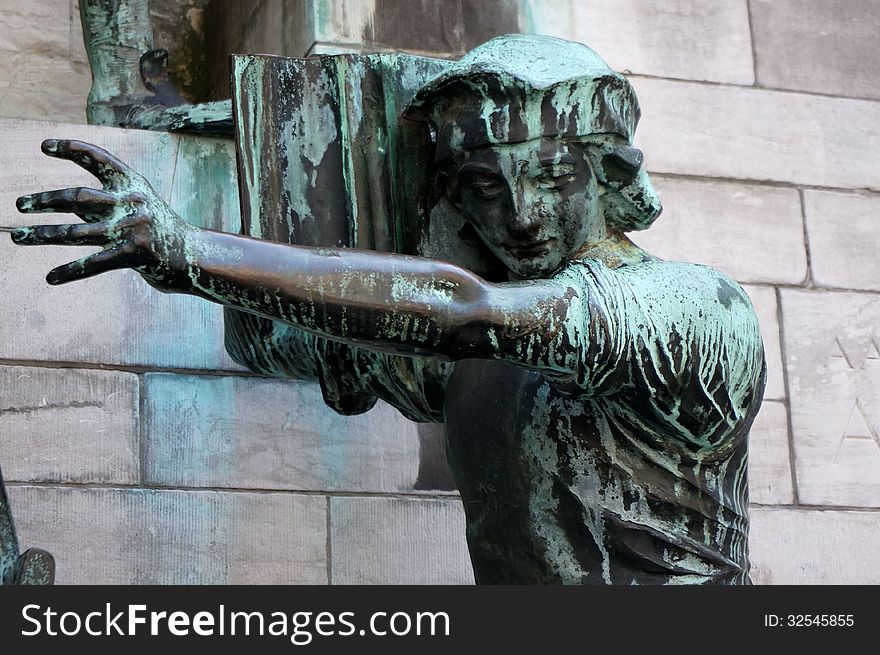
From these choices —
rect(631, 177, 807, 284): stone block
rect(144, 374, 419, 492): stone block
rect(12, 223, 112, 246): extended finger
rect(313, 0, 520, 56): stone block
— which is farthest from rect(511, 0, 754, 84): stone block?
rect(12, 223, 112, 246): extended finger

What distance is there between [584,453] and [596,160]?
2.06 feet

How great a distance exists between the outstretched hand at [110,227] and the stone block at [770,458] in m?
2.37

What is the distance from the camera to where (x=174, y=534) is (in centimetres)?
478

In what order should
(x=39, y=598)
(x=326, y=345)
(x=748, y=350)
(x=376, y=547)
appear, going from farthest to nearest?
(x=376, y=547) < (x=326, y=345) < (x=748, y=350) < (x=39, y=598)

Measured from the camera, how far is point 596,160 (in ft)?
12.9

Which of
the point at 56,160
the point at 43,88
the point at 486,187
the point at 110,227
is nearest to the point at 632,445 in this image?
the point at 486,187

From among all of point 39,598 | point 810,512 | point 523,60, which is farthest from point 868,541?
point 39,598

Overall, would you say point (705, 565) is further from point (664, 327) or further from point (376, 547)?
point (376, 547)

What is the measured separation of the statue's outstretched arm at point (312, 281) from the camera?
11.2ft

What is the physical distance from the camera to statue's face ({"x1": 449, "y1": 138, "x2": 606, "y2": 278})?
151 inches

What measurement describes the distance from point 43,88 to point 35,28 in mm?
213

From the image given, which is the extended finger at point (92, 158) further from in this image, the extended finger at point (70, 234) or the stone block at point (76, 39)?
the stone block at point (76, 39)

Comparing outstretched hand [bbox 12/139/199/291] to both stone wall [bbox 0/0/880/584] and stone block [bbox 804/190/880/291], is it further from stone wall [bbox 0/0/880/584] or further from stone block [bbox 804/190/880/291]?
stone block [bbox 804/190/880/291]

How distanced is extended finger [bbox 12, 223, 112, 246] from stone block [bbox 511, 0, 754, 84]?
2327mm
